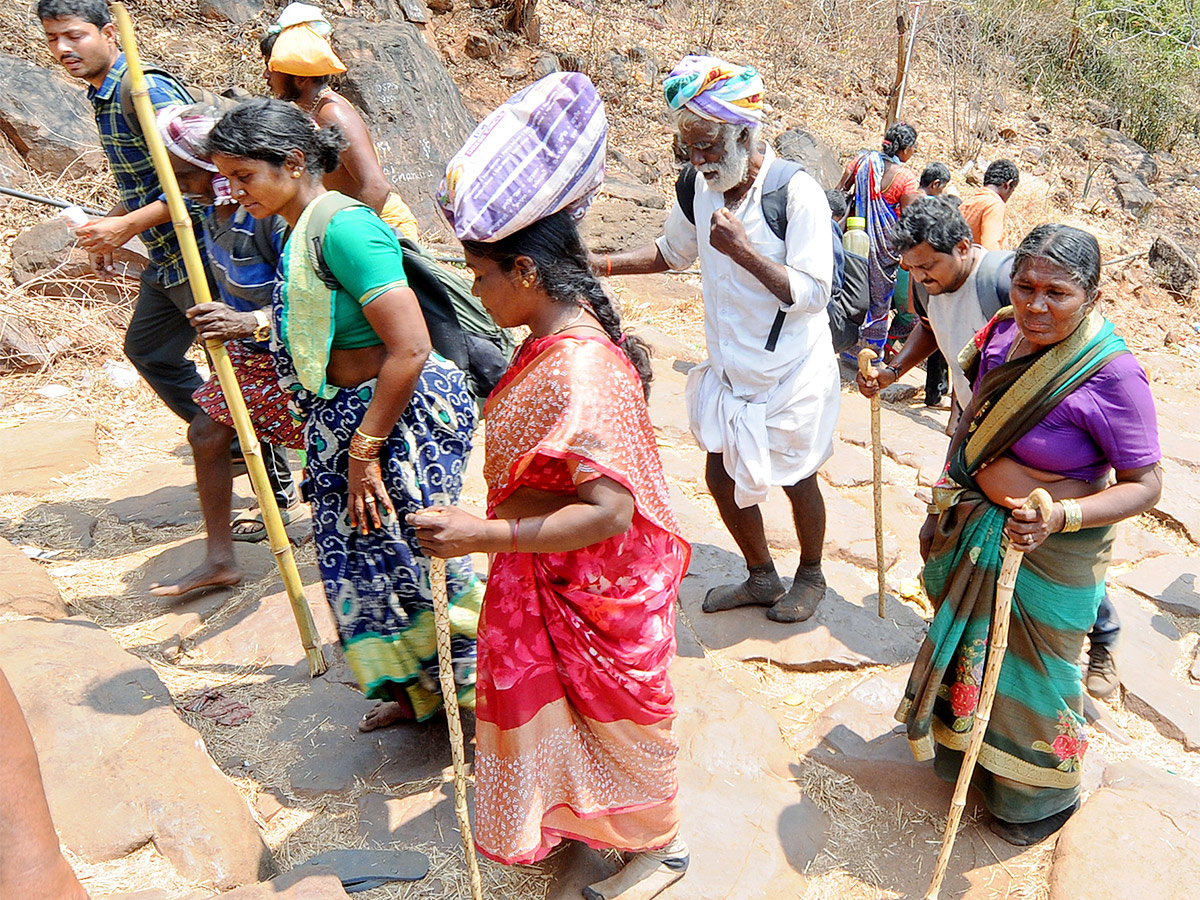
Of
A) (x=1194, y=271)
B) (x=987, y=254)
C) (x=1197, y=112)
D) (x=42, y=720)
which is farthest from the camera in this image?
(x=1197, y=112)

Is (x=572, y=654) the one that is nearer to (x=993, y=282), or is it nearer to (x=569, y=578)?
(x=569, y=578)

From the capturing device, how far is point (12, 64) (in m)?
7.85

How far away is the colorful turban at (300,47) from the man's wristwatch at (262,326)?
1.27 meters

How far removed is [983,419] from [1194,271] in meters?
10.7

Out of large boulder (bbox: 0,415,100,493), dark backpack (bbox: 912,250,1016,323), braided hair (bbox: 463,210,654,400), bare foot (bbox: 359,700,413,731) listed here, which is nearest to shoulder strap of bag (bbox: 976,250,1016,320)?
dark backpack (bbox: 912,250,1016,323)

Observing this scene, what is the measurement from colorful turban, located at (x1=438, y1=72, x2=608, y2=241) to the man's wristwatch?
131 cm

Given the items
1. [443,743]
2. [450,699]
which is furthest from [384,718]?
[450,699]

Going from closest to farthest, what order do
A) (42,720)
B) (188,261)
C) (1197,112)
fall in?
(42,720), (188,261), (1197,112)

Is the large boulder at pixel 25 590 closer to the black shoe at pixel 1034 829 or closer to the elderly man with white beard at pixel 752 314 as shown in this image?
the elderly man with white beard at pixel 752 314

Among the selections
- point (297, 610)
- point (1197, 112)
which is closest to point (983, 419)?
point (297, 610)

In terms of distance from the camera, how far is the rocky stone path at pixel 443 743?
8.12ft

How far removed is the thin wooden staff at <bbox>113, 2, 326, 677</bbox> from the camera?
284 centimetres

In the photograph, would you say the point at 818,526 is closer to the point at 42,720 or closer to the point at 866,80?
the point at 42,720

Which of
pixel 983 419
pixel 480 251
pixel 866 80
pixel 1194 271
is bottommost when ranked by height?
pixel 1194 271
